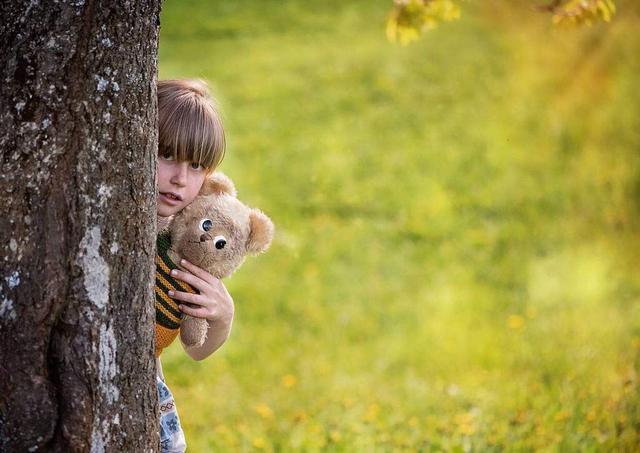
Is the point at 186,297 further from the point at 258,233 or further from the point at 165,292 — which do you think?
the point at 258,233

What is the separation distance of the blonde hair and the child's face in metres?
0.03

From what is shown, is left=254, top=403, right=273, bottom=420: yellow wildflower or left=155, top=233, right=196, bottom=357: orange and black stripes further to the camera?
left=254, top=403, right=273, bottom=420: yellow wildflower

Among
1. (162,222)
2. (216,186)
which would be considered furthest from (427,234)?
(162,222)

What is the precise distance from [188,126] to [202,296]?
55 centimetres

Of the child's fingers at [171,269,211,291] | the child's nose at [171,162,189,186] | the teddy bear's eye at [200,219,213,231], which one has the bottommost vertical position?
the child's fingers at [171,269,211,291]

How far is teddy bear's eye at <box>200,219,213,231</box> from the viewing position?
2725 mm

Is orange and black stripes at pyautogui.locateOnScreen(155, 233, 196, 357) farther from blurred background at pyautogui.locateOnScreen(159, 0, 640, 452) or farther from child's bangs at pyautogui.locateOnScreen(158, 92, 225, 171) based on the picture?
blurred background at pyautogui.locateOnScreen(159, 0, 640, 452)

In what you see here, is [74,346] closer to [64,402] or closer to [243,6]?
[64,402]

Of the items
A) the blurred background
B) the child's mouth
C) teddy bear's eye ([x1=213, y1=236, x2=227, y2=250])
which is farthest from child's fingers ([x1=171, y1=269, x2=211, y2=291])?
the blurred background

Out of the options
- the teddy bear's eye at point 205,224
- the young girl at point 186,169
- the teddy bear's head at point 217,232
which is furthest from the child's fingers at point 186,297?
the teddy bear's eye at point 205,224

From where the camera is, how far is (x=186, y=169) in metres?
2.73

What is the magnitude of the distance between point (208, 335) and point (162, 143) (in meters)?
0.69

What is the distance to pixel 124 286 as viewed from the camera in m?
2.32

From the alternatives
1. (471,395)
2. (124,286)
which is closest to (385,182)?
(471,395)
